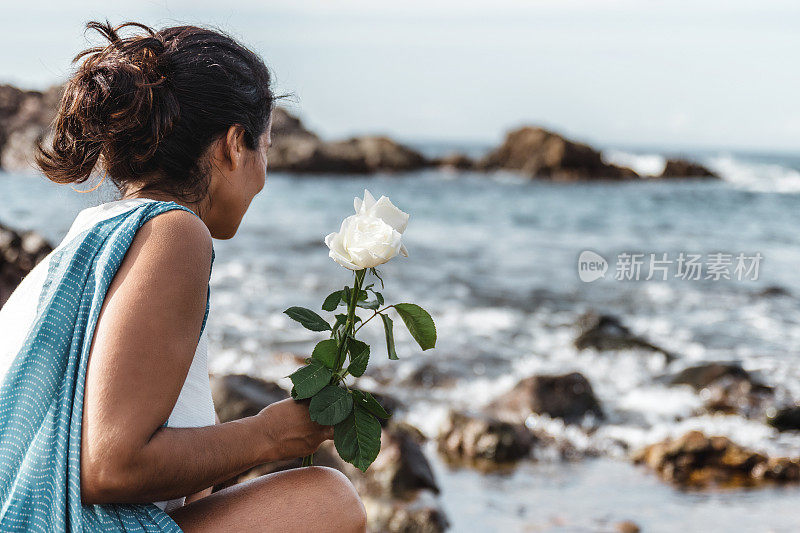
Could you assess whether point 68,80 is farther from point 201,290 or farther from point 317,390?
point 317,390

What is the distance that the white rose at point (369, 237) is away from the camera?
1.57 metres

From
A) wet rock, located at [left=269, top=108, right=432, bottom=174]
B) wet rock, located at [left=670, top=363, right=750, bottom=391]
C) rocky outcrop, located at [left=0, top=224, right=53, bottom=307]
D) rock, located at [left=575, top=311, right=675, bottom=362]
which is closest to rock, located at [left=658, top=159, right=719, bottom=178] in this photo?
wet rock, located at [left=269, top=108, right=432, bottom=174]

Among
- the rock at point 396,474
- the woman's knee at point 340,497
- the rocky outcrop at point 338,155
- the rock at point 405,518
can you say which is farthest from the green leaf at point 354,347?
the rocky outcrop at point 338,155

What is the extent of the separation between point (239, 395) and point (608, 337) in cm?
498

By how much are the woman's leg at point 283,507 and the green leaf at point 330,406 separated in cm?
17

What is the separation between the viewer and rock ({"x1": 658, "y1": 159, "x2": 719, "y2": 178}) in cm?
4059

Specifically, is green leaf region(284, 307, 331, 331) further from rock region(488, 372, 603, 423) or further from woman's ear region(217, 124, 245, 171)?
rock region(488, 372, 603, 423)

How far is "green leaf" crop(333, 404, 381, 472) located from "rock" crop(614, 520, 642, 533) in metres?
2.74

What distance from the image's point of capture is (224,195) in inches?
69.7

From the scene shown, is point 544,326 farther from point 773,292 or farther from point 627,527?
point 627,527

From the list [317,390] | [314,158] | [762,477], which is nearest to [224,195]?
[317,390]

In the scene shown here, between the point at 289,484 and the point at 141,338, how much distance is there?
0.53 m

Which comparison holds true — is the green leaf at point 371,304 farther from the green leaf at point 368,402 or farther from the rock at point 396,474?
the rock at point 396,474

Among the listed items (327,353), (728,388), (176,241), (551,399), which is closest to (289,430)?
(327,353)
